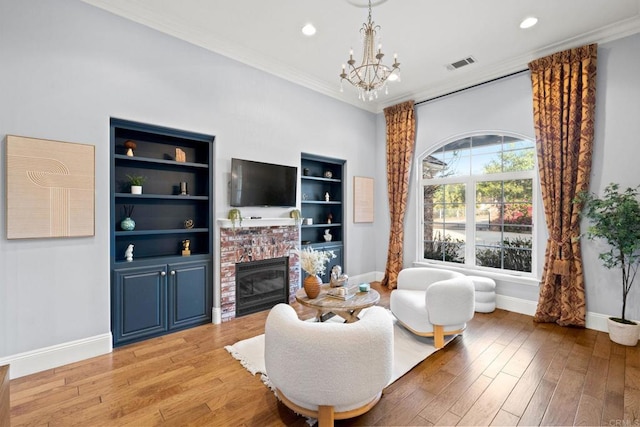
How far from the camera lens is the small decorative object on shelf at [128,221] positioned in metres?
3.21

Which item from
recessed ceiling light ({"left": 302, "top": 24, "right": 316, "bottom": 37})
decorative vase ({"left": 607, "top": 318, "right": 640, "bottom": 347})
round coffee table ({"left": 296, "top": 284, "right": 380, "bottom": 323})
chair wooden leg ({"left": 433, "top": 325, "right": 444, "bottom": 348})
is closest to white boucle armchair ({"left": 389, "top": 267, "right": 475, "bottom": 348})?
chair wooden leg ({"left": 433, "top": 325, "right": 444, "bottom": 348})

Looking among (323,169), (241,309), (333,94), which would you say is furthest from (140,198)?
(333,94)

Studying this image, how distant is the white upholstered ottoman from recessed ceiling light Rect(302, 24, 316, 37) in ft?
13.2

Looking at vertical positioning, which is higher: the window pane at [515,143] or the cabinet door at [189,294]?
the window pane at [515,143]

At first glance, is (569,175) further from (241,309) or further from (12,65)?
(12,65)

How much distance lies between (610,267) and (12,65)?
637 centimetres

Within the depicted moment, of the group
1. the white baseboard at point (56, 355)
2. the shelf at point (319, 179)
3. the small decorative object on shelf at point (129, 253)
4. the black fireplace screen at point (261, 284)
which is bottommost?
the white baseboard at point (56, 355)

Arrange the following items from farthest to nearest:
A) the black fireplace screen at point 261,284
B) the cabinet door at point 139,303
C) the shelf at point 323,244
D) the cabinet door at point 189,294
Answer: the shelf at point 323,244, the black fireplace screen at point 261,284, the cabinet door at point 189,294, the cabinet door at point 139,303

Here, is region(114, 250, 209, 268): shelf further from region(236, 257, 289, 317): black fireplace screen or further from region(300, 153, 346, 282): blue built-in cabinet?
region(300, 153, 346, 282): blue built-in cabinet

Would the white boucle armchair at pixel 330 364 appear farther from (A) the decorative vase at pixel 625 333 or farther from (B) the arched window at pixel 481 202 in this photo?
(B) the arched window at pixel 481 202

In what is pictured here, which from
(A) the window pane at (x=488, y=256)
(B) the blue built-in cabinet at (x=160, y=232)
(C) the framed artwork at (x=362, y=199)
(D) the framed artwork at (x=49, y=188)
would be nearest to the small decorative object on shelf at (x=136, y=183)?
(B) the blue built-in cabinet at (x=160, y=232)

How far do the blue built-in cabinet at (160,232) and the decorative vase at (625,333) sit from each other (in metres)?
4.68

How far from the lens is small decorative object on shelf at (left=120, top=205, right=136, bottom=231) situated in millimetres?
3209

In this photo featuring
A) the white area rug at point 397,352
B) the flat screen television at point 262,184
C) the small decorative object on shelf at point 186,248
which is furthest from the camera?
the flat screen television at point 262,184
